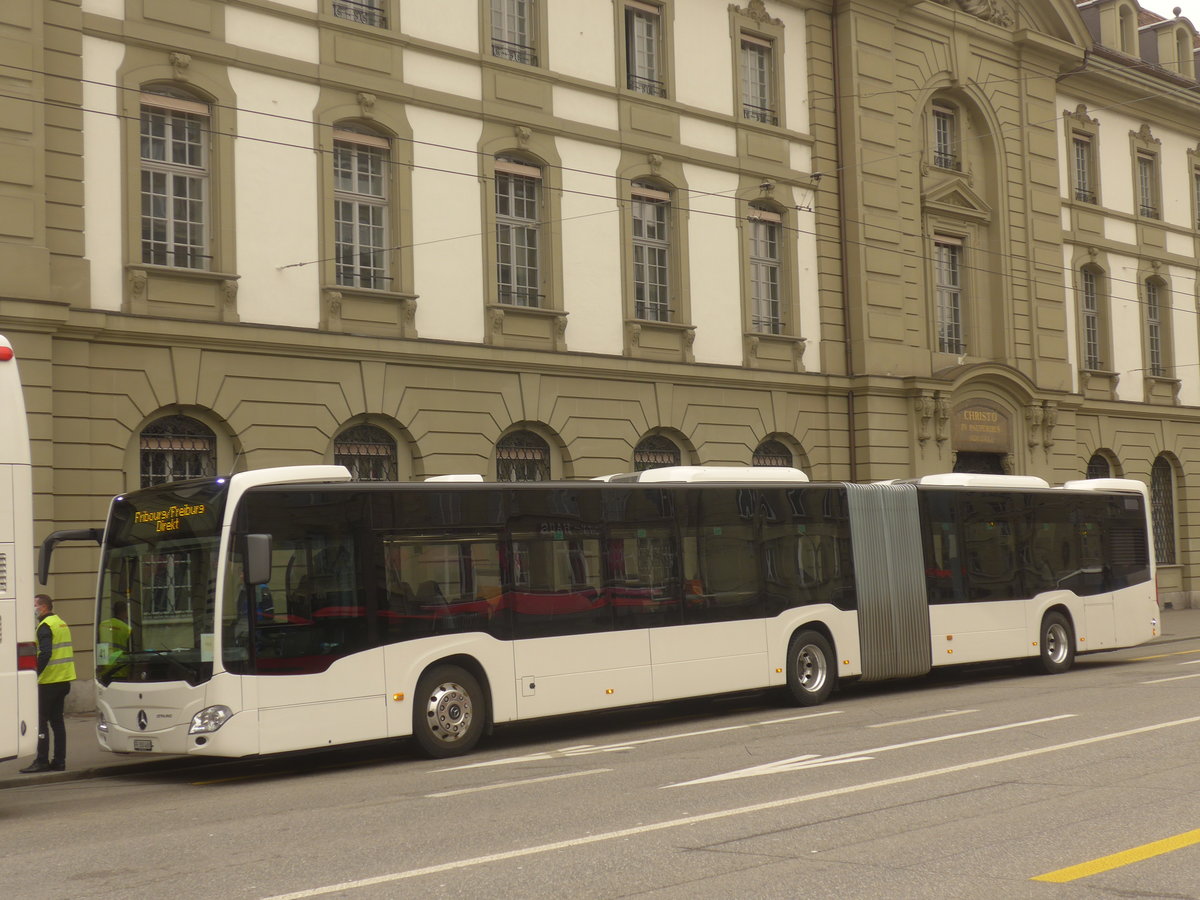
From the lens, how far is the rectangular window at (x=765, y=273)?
27750 millimetres

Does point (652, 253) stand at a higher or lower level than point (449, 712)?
higher

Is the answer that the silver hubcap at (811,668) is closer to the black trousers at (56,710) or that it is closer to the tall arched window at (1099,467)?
the black trousers at (56,710)

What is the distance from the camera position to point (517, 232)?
941 inches

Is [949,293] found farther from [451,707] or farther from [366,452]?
[451,707]

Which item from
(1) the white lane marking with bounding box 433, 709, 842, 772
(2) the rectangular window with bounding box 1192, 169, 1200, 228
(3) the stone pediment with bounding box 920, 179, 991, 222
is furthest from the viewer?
(2) the rectangular window with bounding box 1192, 169, 1200, 228

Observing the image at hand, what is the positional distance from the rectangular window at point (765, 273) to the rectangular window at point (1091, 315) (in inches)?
425

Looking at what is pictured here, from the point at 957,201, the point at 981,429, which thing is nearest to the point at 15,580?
the point at 981,429

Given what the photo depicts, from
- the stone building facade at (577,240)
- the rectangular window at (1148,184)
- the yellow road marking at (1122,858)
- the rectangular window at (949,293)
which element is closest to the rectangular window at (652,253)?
the stone building facade at (577,240)

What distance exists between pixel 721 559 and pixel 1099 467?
2123cm

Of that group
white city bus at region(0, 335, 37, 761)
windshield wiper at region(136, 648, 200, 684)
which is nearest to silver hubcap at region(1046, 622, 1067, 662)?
windshield wiper at region(136, 648, 200, 684)

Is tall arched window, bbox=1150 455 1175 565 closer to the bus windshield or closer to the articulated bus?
the articulated bus

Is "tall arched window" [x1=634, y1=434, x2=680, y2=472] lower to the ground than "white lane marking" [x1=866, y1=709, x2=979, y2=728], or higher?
higher

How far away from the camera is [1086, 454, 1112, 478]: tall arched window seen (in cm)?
3519

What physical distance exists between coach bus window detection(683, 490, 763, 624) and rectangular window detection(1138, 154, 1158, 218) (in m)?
24.2
